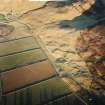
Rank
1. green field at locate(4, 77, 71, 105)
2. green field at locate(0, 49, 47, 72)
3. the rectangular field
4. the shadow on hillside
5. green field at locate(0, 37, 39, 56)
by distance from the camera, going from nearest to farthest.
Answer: green field at locate(4, 77, 71, 105), the rectangular field, green field at locate(0, 49, 47, 72), green field at locate(0, 37, 39, 56), the shadow on hillside

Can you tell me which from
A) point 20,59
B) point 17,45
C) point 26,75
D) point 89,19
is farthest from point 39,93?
point 89,19

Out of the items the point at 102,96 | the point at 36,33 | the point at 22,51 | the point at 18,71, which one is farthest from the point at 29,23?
the point at 102,96

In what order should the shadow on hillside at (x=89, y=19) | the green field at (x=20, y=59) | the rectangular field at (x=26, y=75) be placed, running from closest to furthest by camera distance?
the rectangular field at (x=26, y=75)
the green field at (x=20, y=59)
the shadow on hillside at (x=89, y=19)

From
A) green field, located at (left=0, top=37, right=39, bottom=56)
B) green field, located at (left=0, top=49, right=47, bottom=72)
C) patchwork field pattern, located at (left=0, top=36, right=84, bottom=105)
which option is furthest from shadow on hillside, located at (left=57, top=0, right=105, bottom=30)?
green field, located at (left=0, top=49, right=47, bottom=72)

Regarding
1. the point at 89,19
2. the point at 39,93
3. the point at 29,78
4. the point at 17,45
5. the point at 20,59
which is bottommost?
the point at 39,93

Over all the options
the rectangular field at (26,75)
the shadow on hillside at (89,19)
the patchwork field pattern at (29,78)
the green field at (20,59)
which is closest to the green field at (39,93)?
the patchwork field pattern at (29,78)

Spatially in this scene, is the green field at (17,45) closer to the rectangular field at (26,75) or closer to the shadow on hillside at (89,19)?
the rectangular field at (26,75)

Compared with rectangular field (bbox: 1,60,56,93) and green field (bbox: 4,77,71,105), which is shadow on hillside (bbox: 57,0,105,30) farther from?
green field (bbox: 4,77,71,105)

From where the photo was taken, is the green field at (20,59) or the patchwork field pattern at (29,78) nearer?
the patchwork field pattern at (29,78)

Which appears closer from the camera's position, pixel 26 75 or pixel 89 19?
pixel 26 75

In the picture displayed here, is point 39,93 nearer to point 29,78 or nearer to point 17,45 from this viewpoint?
point 29,78

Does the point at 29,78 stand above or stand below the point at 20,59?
below

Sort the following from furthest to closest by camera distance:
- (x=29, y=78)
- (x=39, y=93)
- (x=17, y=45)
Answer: (x=17, y=45) → (x=29, y=78) → (x=39, y=93)

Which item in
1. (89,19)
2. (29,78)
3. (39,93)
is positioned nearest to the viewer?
(39,93)
